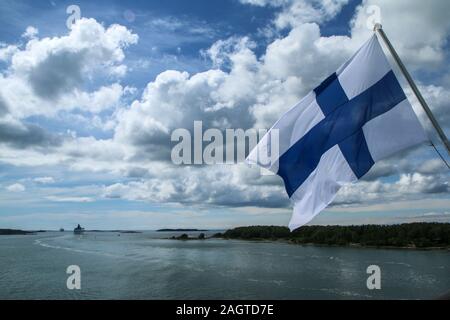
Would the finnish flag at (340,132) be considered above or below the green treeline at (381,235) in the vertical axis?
above

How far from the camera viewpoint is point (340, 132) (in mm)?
4453

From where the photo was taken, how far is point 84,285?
109 ft

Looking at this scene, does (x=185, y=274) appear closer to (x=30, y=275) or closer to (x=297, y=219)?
(x=30, y=275)

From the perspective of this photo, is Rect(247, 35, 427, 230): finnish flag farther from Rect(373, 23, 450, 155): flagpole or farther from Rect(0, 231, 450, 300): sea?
Rect(0, 231, 450, 300): sea

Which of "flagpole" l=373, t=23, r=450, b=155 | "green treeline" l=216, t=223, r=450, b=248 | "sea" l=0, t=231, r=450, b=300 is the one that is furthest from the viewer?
"green treeline" l=216, t=223, r=450, b=248

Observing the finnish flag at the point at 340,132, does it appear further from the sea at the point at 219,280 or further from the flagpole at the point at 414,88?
the sea at the point at 219,280

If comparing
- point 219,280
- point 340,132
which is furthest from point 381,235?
point 340,132

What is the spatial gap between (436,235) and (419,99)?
3579 inches

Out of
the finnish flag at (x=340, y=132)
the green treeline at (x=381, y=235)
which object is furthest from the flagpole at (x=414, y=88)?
the green treeline at (x=381, y=235)

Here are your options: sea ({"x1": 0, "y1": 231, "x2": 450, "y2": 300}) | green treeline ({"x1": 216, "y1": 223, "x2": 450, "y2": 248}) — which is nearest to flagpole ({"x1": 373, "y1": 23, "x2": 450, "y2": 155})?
sea ({"x1": 0, "y1": 231, "x2": 450, "y2": 300})

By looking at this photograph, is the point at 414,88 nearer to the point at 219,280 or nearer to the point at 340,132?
the point at 340,132

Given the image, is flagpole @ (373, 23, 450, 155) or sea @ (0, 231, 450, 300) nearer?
flagpole @ (373, 23, 450, 155)

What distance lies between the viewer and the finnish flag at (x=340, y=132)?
4.13 meters

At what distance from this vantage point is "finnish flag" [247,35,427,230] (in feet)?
13.5
